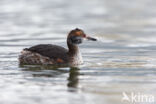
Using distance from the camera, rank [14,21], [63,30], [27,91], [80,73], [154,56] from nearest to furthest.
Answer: [27,91]
[80,73]
[154,56]
[63,30]
[14,21]

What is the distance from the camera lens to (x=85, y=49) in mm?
22141

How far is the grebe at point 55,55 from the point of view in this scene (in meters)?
19.3

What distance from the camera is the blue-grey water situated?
14922mm

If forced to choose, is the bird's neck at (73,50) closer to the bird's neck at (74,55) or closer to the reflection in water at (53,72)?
the bird's neck at (74,55)

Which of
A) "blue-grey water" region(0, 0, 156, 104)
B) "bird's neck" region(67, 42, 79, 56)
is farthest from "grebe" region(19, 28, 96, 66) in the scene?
"blue-grey water" region(0, 0, 156, 104)

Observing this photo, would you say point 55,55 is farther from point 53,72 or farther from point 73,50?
point 53,72

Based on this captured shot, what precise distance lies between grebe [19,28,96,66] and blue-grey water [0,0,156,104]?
0.39 metres

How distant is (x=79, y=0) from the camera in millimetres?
35688

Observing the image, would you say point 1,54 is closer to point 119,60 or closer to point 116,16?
point 119,60

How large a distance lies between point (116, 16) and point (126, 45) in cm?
868

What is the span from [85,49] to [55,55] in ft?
9.75

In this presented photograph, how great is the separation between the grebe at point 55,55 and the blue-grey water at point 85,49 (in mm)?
386

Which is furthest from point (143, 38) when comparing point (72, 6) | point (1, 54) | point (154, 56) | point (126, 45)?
point (72, 6)

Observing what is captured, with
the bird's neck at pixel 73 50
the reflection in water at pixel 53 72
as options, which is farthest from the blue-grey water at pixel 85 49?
the bird's neck at pixel 73 50
